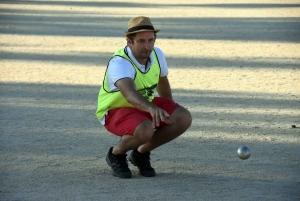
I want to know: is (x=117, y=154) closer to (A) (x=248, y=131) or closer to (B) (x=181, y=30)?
(A) (x=248, y=131)

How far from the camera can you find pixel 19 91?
9.61m

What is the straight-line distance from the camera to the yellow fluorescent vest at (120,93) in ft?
20.3

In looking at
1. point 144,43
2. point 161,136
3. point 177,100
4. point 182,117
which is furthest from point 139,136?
point 177,100

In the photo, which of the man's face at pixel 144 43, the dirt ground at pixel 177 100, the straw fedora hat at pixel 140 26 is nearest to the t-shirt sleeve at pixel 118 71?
the man's face at pixel 144 43

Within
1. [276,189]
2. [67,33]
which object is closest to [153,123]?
[276,189]

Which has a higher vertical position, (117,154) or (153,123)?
(153,123)

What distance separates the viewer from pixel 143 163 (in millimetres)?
6328

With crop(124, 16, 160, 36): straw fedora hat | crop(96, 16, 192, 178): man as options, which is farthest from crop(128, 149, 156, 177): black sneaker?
crop(124, 16, 160, 36): straw fedora hat

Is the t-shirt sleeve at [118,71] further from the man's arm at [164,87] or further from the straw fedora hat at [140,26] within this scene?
the man's arm at [164,87]

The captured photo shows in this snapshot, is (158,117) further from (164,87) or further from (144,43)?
(164,87)

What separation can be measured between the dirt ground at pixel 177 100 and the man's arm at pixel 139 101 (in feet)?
1.90

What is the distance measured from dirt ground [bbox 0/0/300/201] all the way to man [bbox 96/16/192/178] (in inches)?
7.7

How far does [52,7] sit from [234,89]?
9405mm

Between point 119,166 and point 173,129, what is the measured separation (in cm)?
53
